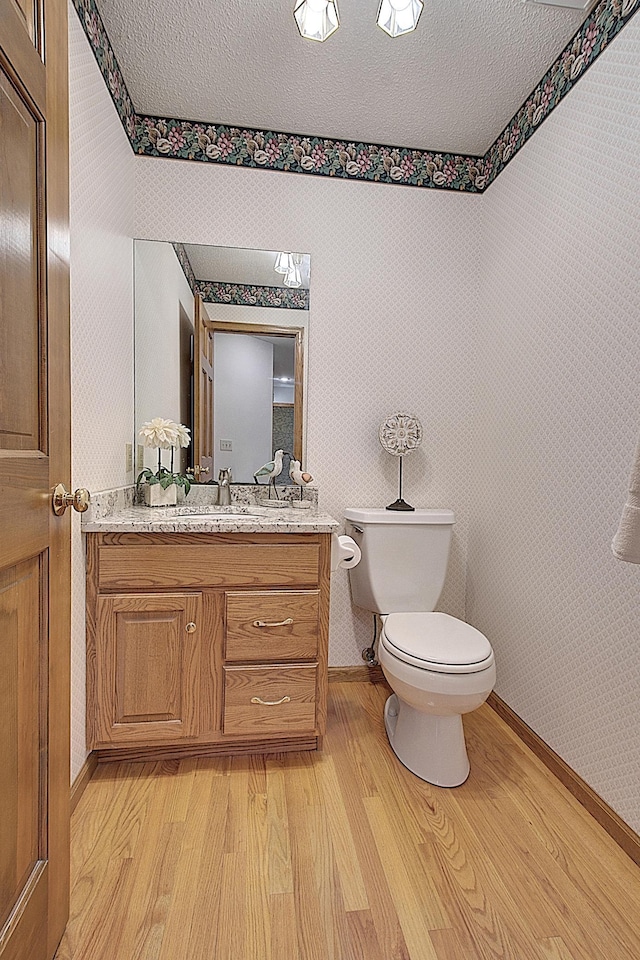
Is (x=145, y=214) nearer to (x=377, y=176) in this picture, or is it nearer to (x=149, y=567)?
(x=377, y=176)

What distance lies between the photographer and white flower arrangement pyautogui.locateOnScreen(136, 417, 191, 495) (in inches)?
81.0

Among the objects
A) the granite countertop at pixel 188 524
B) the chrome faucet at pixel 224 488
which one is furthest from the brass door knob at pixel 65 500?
the chrome faucet at pixel 224 488

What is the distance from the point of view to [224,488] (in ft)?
7.49

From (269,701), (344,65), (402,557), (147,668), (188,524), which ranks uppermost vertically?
(344,65)

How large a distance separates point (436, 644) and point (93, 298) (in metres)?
1.57

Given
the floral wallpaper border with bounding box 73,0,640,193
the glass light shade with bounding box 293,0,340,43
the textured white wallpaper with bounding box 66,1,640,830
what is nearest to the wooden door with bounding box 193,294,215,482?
the textured white wallpaper with bounding box 66,1,640,830

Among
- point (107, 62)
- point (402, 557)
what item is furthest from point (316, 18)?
point (402, 557)

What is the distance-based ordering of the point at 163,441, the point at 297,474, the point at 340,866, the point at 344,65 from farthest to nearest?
the point at 297,474
the point at 163,441
the point at 344,65
the point at 340,866

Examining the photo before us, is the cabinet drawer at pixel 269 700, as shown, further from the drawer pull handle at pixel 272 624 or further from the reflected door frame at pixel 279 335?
the reflected door frame at pixel 279 335

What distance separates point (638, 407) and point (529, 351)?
62 centimetres

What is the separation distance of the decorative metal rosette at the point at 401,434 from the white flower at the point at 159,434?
899 mm

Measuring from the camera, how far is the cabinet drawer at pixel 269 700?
177 cm

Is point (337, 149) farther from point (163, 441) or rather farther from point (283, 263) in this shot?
point (163, 441)

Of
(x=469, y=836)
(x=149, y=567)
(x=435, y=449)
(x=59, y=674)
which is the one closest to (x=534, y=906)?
(x=469, y=836)
